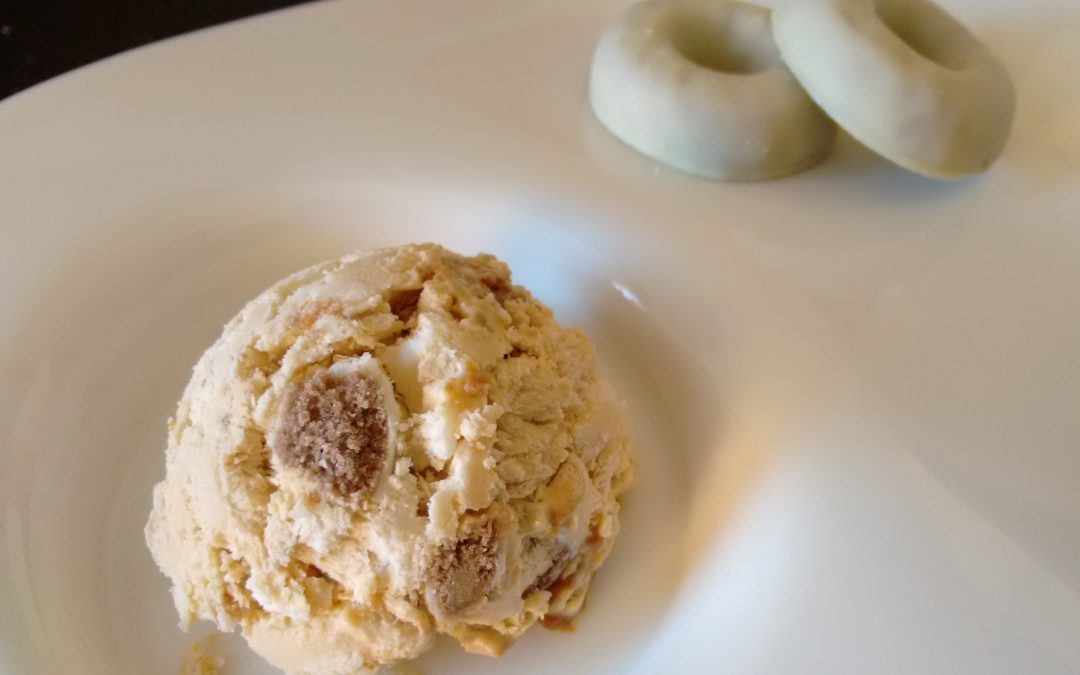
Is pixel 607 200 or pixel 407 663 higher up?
pixel 607 200

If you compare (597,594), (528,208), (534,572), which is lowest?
(597,594)

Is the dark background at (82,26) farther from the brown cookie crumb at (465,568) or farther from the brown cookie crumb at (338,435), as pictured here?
the brown cookie crumb at (465,568)

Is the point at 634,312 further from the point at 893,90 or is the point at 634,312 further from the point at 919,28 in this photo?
the point at 919,28

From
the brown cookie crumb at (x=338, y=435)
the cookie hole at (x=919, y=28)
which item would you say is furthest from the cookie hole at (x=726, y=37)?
the brown cookie crumb at (x=338, y=435)

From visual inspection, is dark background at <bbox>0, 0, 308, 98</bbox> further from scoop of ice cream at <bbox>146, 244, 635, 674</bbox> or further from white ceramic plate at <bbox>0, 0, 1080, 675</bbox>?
scoop of ice cream at <bbox>146, 244, 635, 674</bbox>

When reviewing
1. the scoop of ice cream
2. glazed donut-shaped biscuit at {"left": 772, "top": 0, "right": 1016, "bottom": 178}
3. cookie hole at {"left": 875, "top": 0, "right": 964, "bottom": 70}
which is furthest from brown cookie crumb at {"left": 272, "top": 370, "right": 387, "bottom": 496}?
cookie hole at {"left": 875, "top": 0, "right": 964, "bottom": 70}

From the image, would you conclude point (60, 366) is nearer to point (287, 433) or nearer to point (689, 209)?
Result: point (287, 433)

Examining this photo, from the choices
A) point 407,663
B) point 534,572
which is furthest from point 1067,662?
point 407,663
